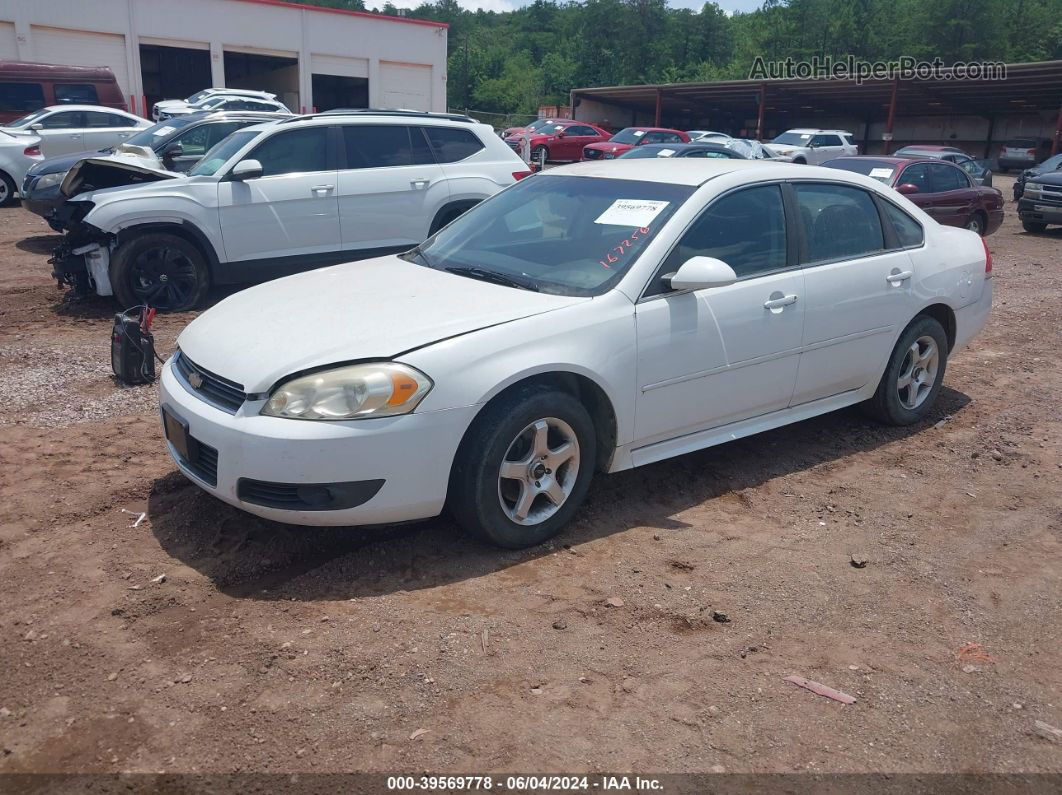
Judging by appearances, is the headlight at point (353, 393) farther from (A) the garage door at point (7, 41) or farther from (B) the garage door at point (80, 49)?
(A) the garage door at point (7, 41)

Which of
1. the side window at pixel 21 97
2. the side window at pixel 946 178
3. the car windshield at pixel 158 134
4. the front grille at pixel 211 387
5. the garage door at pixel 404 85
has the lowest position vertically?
the front grille at pixel 211 387

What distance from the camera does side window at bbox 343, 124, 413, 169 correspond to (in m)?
8.84

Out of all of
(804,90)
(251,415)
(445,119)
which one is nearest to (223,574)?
(251,415)

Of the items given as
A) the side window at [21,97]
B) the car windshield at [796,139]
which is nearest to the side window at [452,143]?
the side window at [21,97]

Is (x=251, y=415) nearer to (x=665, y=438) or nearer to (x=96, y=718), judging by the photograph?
(x=96, y=718)

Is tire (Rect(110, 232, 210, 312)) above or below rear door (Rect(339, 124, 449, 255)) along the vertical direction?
below

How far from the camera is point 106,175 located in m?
8.47

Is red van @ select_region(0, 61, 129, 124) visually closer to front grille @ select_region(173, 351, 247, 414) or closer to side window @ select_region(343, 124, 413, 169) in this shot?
side window @ select_region(343, 124, 413, 169)

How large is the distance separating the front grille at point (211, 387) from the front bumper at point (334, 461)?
2.0 inches

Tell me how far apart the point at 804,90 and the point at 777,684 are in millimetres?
45705

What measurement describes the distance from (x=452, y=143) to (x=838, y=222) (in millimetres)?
5215

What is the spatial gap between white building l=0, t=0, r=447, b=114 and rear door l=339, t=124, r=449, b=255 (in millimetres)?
28551

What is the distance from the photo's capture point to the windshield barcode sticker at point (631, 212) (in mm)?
4469

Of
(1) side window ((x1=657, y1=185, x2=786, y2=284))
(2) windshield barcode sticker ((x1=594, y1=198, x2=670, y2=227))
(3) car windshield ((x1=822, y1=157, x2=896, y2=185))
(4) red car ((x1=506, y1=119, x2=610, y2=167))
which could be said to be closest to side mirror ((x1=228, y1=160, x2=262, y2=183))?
(2) windshield barcode sticker ((x1=594, y1=198, x2=670, y2=227))
